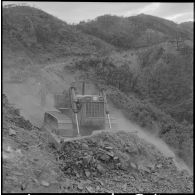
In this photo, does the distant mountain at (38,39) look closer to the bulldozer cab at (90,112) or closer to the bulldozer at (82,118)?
the bulldozer at (82,118)

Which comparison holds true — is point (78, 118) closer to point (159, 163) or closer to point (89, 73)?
point (159, 163)

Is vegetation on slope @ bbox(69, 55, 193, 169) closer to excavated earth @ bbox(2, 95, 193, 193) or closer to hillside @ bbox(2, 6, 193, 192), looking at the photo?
hillside @ bbox(2, 6, 193, 192)

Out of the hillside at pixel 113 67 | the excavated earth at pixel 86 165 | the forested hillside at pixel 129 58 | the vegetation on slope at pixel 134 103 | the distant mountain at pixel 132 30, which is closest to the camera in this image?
the excavated earth at pixel 86 165

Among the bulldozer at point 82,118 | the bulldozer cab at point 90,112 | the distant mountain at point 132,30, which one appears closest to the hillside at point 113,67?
the distant mountain at point 132,30

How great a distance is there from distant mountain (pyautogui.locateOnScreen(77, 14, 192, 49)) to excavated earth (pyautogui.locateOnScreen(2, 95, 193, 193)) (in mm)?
22221

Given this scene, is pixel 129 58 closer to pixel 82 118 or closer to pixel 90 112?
pixel 90 112

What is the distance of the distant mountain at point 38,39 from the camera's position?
24922 mm

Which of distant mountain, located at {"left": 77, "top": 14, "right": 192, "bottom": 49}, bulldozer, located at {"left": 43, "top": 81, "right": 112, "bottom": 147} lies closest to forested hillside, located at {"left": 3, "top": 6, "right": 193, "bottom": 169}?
distant mountain, located at {"left": 77, "top": 14, "right": 192, "bottom": 49}

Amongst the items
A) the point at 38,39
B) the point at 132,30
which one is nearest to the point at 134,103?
the point at 38,39

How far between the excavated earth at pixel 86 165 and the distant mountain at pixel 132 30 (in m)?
22.2

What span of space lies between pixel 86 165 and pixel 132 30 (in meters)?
27.4

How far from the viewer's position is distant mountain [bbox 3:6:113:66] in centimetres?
2492

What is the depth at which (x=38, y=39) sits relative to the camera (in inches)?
1119

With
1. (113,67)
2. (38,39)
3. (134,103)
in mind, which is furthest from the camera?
(38,39)
